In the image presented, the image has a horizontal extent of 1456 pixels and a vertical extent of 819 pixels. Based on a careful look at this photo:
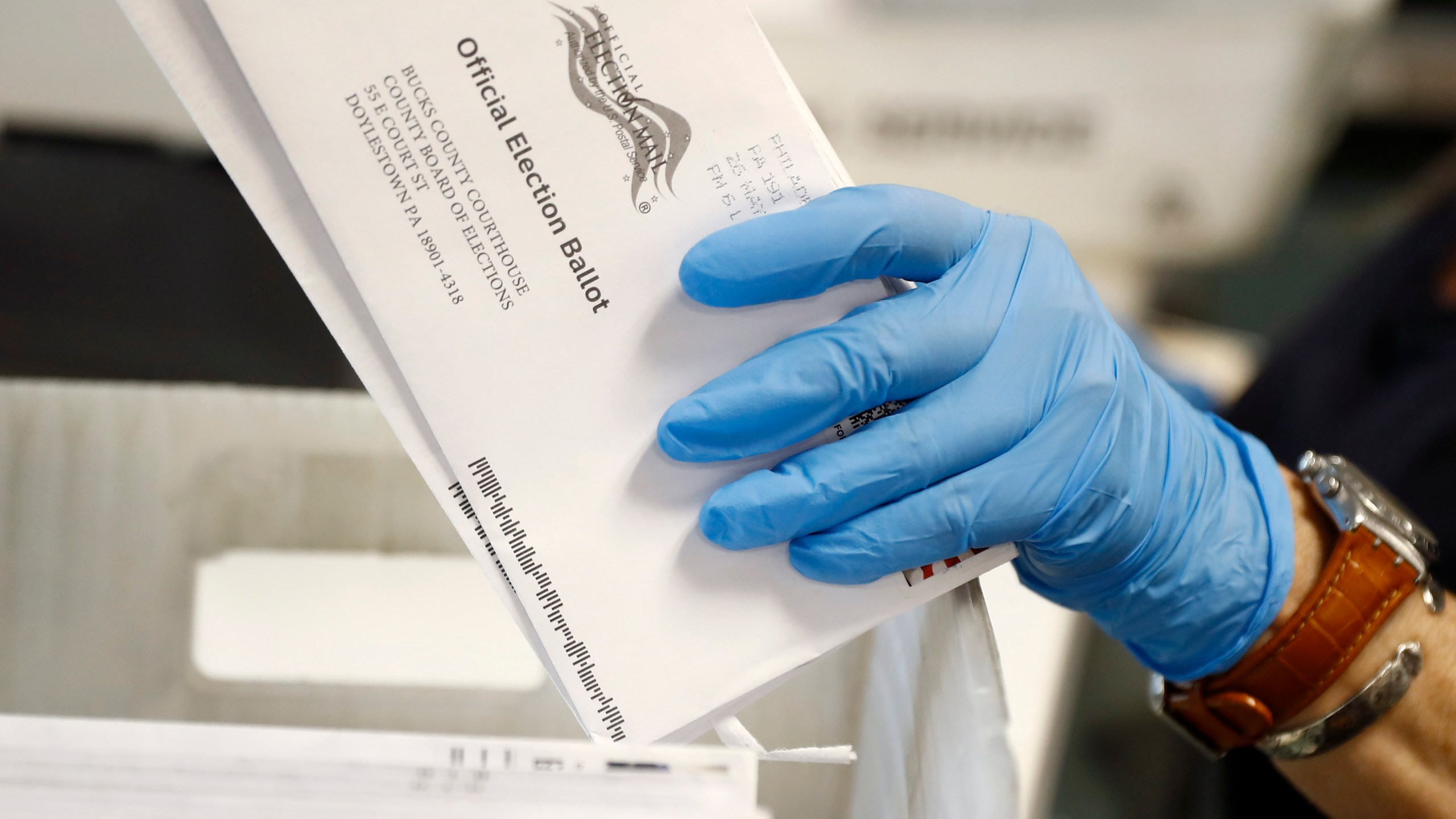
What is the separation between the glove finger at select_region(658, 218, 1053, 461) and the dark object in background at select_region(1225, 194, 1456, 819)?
0.56 meters

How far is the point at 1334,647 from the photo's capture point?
55 centimetres

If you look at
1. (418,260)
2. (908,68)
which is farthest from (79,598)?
(908,68)

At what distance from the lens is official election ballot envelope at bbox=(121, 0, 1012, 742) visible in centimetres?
40

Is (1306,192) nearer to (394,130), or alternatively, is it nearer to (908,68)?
(908,68)

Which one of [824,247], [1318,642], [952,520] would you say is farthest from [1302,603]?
[824,247]

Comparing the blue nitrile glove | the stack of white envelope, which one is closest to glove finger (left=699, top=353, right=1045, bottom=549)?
the blue nitrile glove

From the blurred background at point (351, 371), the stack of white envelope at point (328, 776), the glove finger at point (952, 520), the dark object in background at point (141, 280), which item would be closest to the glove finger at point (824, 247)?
the glove finger at point (952, 520)

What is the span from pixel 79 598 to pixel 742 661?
54 centimetres

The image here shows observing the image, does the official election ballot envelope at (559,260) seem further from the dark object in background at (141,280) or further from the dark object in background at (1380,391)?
the dark object in background at (141,280)

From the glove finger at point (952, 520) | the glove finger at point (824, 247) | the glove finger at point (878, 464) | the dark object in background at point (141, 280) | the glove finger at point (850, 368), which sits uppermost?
the dark object in background at point (141, 280)

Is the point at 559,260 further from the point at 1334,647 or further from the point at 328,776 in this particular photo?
the point at 1334,647

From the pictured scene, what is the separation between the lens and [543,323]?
1.42 ft

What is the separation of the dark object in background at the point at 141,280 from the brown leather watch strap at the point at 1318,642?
1.01 m

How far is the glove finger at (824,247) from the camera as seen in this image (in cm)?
43
